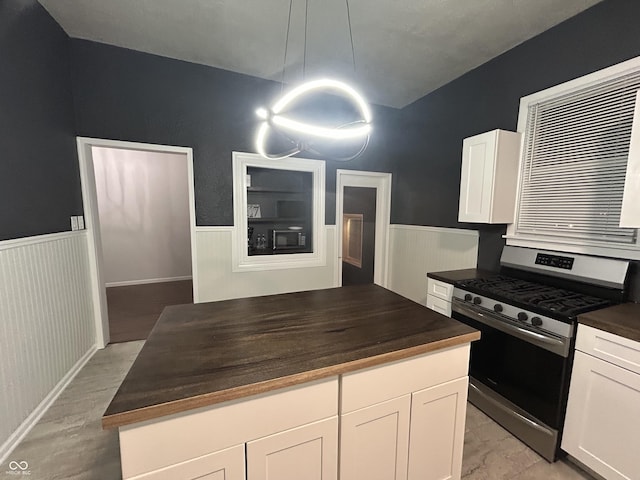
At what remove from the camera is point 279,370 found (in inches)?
38.1

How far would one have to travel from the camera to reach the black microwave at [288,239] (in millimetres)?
3674

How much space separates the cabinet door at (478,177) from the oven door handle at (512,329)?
0.83m

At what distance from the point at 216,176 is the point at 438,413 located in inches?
118

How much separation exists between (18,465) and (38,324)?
34.5 inches

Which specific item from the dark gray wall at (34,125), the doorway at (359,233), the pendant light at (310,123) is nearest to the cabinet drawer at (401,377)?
the pendant light at (310,123)

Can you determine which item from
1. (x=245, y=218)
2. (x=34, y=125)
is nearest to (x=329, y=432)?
(x=245, y=218)

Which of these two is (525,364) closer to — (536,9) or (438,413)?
(438,413)

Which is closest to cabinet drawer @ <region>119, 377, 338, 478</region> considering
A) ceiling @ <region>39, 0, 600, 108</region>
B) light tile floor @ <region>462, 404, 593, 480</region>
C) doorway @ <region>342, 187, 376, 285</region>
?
light tile floor @ <region>462, 404, 593, 480</region>

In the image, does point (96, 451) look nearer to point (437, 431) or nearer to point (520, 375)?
point (437, 431)

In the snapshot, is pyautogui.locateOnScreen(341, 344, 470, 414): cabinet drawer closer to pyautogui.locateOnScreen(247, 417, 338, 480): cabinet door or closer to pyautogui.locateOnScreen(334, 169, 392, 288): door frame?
pyautogui.locateOnScreen(247, 417, 338, 480): cabinet door

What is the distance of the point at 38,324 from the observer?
2.02 m

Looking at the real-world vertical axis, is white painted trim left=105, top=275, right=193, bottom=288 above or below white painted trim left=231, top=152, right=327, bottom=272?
below

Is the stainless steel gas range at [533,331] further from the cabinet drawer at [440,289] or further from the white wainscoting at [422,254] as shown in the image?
the white wainscoting at [422,254]

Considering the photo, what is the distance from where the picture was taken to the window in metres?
1.85
